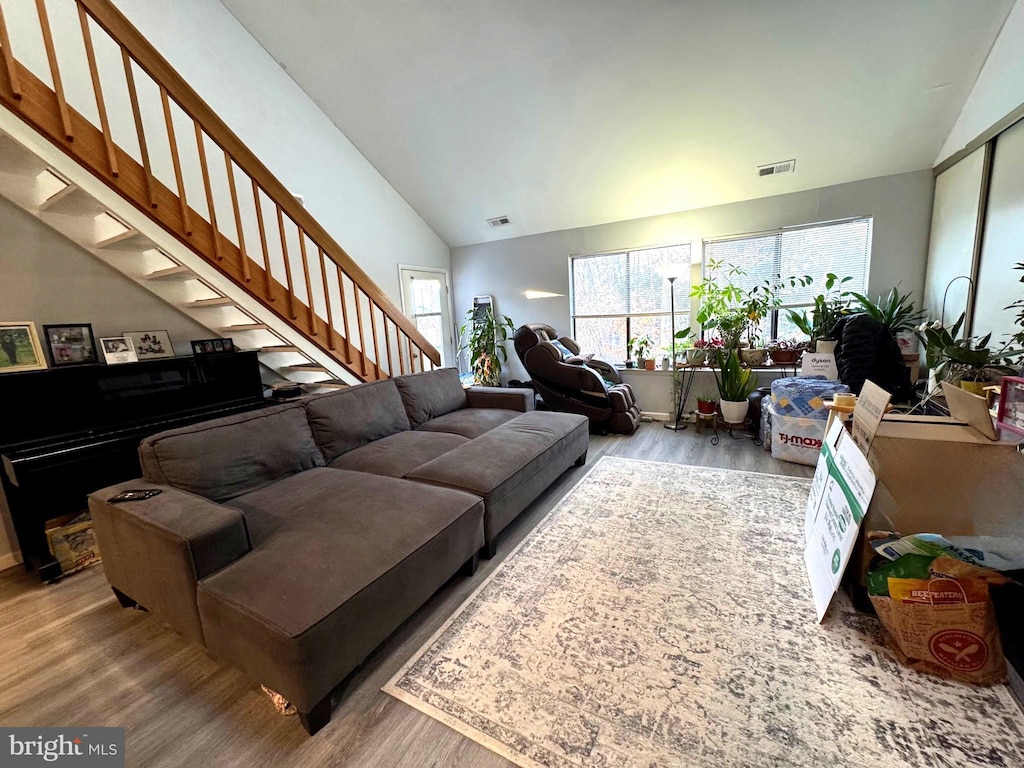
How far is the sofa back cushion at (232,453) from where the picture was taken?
5.92 ft

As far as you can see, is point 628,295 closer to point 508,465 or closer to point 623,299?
point 623,299

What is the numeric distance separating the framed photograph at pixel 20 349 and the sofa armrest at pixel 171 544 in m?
1.17

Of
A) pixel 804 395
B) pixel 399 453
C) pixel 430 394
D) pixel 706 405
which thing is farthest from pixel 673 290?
pixel 399 453

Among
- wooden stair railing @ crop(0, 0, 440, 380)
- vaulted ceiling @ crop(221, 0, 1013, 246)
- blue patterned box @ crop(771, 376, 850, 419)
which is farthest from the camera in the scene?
blue patterned box @ crop(771, 376, 850, 419)

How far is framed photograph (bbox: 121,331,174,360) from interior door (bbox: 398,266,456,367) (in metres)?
2.45

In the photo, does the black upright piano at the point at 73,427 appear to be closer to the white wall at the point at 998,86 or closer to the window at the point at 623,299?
the window at the point at 623,299

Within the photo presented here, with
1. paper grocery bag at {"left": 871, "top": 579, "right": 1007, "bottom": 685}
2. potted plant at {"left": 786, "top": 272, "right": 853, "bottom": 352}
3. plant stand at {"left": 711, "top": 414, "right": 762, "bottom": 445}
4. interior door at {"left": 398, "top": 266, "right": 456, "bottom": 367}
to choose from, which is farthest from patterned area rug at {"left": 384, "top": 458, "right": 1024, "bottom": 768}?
interior door at {"left": 398, "top": 266, "right": 456, "bottom": 367}

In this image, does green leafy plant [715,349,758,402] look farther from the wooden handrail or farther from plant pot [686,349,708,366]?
the wooden handrail

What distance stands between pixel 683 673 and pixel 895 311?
12.3 ft

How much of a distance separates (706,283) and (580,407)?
1.86 m

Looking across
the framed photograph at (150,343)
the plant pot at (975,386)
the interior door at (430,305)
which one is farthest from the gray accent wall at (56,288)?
the plant pot at (975,386)

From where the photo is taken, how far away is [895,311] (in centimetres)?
350

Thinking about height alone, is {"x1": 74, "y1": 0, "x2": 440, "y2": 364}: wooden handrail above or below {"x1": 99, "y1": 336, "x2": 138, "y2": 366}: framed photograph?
above

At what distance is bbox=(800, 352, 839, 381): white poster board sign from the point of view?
3402 mm
